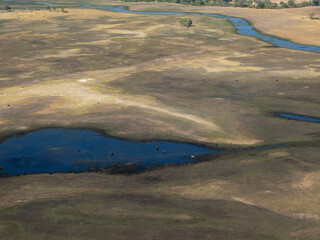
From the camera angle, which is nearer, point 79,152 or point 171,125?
point 79,152

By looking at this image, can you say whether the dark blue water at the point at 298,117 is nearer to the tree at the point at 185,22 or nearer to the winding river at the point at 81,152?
the winding river at the point at 81,152

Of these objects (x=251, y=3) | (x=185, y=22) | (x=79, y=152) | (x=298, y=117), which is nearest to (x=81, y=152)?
(x=79, y=152)

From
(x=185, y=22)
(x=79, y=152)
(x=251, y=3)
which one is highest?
(x=251, y=3)

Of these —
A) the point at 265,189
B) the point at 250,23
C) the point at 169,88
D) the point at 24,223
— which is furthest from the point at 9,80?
the point at 250,23

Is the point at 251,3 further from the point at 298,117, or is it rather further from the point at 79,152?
the point at 79,152

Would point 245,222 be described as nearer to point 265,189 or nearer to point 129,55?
point 265,189

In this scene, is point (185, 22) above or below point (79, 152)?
above

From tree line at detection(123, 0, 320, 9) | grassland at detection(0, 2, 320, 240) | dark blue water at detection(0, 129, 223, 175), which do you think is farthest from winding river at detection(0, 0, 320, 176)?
tree line at detection(123, 0, 320, 9)
